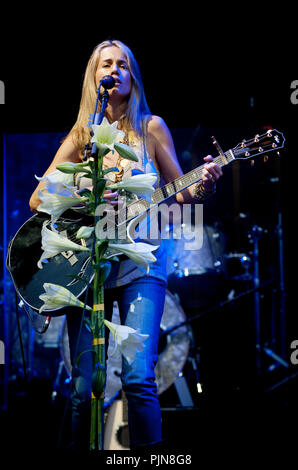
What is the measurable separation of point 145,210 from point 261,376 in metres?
3.23

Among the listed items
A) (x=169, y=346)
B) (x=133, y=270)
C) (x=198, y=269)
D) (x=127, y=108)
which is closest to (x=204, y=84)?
(x=198, y=269)

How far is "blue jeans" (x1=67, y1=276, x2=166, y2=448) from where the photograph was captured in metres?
1.70

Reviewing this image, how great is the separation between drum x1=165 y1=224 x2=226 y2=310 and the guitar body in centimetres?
251

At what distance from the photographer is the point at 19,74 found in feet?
12.0

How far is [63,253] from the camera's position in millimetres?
1892

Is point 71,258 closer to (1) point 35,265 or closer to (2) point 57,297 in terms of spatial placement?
(1) point 35,265

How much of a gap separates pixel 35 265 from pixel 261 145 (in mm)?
1104

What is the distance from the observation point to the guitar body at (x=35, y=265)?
5.94 ft

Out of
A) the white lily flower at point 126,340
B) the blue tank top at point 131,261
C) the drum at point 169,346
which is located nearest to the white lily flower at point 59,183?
the white lily flower at point 126,340

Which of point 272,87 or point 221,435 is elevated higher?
point 272,87

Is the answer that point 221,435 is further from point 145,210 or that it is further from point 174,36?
point 174,36

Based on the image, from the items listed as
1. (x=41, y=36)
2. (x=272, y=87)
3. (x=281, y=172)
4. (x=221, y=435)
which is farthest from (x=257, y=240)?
(x=41, y=36)

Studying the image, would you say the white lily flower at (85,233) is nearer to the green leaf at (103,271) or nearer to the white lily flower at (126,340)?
the green leaf at (103,271)

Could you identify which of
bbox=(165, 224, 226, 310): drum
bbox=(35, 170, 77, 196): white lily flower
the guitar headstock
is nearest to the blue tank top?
the guitar headstock
